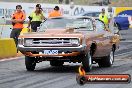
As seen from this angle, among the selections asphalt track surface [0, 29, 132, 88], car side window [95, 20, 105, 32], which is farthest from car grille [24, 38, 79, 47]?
car side window [95, 20, 105, 32]

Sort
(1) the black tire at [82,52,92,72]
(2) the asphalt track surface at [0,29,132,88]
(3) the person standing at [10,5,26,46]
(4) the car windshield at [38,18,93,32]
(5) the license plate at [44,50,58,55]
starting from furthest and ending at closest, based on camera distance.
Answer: (3) the person standing at [10,5,26,46] < (4) the car windshield at [38,18,93,32] < (1) the black tire at [82,52,92,72] < (5) the license plate at [44,50,58,55] < (2) the asphalt track surface at [0,29,132,88]

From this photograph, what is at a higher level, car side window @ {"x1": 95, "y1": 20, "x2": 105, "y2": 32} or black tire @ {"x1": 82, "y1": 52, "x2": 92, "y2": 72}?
car side window @ {"x1": 95, "y1": 20, "x2": 105, "y2": 32}

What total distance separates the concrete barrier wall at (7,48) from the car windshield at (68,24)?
147 inches

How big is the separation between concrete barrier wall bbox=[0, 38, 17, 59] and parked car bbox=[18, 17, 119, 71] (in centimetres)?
373

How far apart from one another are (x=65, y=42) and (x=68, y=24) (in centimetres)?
135

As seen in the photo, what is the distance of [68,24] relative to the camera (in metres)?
13.0

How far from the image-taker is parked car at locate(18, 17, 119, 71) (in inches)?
460

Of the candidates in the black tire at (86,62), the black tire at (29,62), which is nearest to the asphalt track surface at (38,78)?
the black tire at (29,62)

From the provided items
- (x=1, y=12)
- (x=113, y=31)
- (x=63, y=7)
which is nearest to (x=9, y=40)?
(x=113, y=31)

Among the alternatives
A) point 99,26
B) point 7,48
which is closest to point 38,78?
point 99,26

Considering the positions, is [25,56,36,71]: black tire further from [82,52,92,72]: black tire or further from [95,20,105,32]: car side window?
[95,20,105,32]: car side window

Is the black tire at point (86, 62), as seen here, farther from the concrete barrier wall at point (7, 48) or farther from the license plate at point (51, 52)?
the concrete barrier wall at point (7, 48)

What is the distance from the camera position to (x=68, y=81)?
1006cm

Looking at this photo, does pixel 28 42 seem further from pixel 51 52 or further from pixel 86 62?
pixel 86 62
